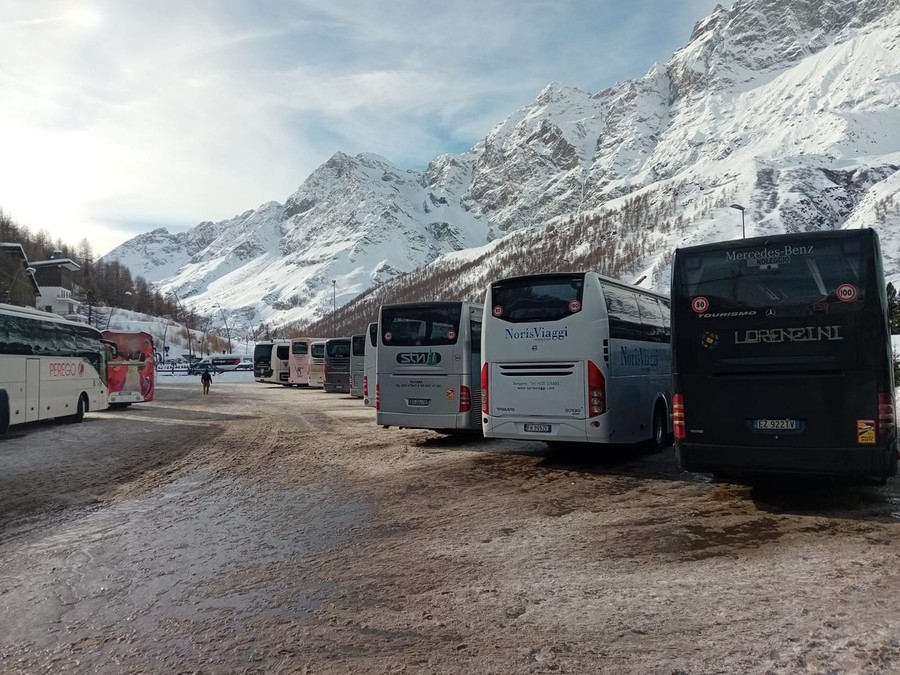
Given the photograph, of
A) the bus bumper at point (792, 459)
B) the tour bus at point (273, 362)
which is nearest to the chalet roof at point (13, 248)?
the tour bus at point (273, 362)

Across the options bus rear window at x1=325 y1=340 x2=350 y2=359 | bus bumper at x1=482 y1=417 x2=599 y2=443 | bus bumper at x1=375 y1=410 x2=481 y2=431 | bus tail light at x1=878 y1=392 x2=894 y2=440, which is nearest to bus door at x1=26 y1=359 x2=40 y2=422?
bus bumper at x1=375 y1=410 x2=481 y2=431

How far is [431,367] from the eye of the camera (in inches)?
502

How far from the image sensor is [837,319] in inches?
264

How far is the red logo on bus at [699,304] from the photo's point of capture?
739cm

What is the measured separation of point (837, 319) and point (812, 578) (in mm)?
3013

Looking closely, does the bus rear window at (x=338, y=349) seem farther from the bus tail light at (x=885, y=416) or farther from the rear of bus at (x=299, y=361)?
the bus tail light at (x=885, y=416)

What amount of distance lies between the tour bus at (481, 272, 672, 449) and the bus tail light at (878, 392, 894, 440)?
3679mm

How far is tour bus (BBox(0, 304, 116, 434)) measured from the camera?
47.6 ft

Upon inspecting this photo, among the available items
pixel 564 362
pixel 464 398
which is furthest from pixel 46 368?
pixel 564 362

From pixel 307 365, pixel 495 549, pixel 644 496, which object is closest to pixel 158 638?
pixel 495 549

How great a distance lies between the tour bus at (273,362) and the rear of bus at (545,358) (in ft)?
113

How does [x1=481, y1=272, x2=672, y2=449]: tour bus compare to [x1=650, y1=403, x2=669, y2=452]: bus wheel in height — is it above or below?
above

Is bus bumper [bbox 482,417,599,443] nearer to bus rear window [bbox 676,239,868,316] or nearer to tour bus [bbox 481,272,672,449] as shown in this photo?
tour bus [bbox 481,272,672,449]

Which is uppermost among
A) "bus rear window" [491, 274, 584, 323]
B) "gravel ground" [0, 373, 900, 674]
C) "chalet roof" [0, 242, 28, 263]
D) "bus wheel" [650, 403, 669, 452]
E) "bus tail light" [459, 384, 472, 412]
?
"chalet roof" [0, 242, 28, 263]
